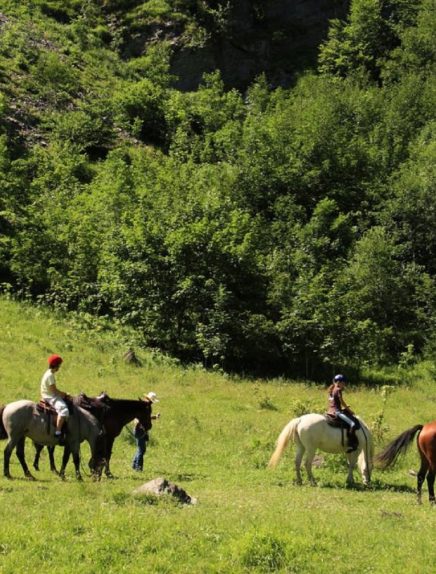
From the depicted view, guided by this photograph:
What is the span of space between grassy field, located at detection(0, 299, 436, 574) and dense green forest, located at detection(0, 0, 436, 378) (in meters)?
8.49

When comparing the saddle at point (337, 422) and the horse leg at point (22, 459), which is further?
the saddle at point (337, 422)

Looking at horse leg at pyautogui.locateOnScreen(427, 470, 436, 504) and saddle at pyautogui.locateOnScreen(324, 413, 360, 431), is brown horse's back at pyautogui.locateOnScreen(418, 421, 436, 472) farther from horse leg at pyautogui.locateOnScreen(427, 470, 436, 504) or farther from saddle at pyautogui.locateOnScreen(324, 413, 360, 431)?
saddle at pyautogui.locateOnScreen(324, 413, 360, 431)

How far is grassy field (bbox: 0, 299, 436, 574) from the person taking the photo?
10000 millimetres

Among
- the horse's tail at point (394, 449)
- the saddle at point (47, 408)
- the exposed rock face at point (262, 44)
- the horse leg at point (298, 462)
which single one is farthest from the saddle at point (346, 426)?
the exposed rock face at point (262, 44)

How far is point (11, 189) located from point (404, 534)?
36.4 m

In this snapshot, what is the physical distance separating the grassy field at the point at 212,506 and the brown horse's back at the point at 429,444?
1068 mm

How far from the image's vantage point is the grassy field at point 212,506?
10.0 m

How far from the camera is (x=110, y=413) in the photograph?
640 inches

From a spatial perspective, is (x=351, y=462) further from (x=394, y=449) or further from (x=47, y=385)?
(x=47, y=385)

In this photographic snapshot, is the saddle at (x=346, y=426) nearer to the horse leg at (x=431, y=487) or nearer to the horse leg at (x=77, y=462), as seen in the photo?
the horse leg at (x=431, y=487)

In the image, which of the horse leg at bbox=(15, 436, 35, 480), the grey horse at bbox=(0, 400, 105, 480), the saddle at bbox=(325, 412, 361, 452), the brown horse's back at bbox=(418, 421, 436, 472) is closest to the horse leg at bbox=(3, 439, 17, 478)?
the grey horse at bbox=(0, 400, 105, 480)

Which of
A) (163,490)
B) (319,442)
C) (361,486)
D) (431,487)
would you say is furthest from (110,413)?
(431,487)

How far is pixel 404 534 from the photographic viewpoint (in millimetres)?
11477

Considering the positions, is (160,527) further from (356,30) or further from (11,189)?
(356,30)
